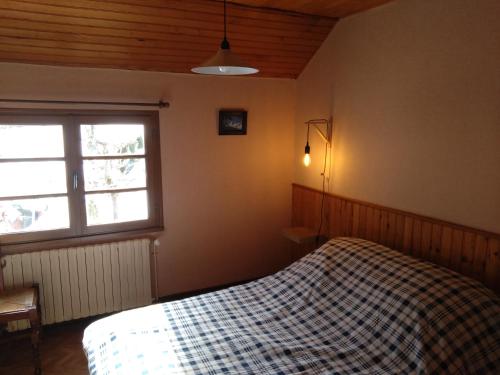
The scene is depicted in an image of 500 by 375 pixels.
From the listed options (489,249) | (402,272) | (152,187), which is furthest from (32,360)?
(489,249)

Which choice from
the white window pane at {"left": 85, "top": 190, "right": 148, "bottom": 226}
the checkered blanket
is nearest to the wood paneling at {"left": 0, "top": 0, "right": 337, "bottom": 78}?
the white window pane at {"left": 85, "top": 190, "right": 148, "bottom": 226}

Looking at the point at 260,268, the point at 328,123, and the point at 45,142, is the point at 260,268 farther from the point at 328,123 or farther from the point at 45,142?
the point at 45,142

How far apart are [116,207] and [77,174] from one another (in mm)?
397

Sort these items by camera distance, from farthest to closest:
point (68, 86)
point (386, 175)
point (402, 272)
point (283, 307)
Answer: point (68, 86) < point (386, 175) < point (283, 307) < point (402, 272)

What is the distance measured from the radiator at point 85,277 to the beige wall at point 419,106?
1729 mm

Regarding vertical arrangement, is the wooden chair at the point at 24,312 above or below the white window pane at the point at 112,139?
below

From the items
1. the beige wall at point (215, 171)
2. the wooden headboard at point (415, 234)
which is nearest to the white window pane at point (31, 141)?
the beige wall at point (215, 171)

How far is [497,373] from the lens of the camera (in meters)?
1.61

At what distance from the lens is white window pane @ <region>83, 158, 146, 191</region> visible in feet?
9.66

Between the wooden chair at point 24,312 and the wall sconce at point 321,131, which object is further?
the wall sconce at point 321,131

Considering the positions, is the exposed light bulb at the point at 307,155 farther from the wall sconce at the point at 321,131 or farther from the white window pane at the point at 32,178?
the white window pane at the point at 32,178

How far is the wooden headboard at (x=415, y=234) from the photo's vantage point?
1917 millimetres

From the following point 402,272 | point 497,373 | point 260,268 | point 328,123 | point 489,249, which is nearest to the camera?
point 497,373

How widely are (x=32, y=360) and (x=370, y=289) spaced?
2273 millimetres
